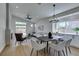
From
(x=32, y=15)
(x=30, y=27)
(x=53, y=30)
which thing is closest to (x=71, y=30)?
(x=53, y=30)

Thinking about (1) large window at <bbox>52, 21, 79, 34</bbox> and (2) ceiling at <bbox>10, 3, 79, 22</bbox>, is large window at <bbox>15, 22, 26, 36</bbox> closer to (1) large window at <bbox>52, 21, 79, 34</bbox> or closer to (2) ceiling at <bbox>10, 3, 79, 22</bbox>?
(2) ceiling at <bbox>10, 3, 79, 22</bbox>

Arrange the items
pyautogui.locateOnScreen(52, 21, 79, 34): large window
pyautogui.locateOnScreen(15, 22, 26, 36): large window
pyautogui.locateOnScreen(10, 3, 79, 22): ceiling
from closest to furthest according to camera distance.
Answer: pyautogui.locateOnScreen(10, 3, 79, 22): ceiling
pyautogui.locateOnScreen(52, 21, 79, 34): large window
pyautogui.locateOnScreen(15, 22, 26, 36): large window

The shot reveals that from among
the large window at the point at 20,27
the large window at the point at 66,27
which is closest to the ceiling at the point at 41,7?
the large window at the point at 66,27

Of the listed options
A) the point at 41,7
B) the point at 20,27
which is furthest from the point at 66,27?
the point at 20,27

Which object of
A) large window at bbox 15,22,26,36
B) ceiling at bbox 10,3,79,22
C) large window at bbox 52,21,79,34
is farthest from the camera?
large window at bbox 15,22,26,36

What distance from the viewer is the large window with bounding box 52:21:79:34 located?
6.76 m

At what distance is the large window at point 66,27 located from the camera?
266 inches

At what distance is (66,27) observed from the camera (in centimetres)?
747

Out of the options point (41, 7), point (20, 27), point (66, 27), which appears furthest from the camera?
point (20, 27)

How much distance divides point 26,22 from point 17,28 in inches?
49.8

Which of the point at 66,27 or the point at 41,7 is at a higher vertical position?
the point at 41,7

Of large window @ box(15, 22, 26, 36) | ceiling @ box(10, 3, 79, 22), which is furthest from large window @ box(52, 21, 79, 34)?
large window @ box(15, 22, 26, 36)

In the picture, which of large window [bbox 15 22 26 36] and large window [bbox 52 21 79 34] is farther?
large window [bbox 15 22 26 36]

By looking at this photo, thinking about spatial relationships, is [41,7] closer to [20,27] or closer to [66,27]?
[66,27]
